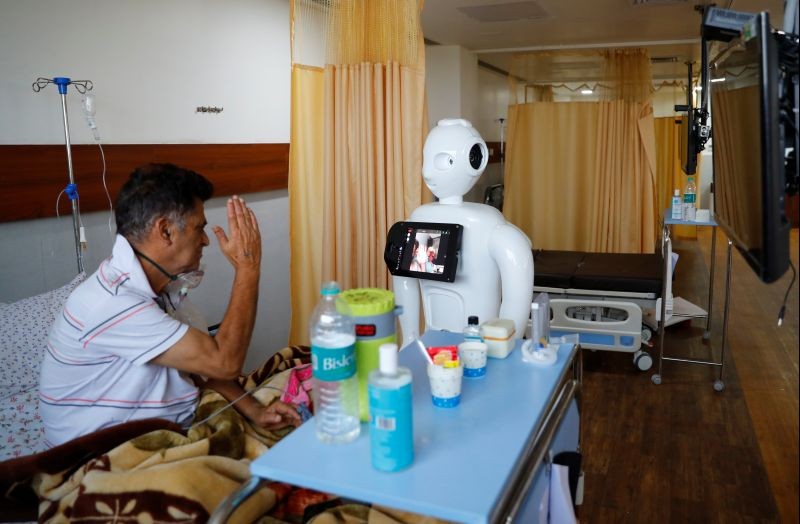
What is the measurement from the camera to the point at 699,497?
2477 mm

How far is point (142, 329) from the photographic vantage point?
1.55m

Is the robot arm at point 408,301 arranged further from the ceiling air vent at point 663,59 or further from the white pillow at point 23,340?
the ceiling air vent at point 663,59

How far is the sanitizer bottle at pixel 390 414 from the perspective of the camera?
3.51 ft

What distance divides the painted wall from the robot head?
1423 millimetres

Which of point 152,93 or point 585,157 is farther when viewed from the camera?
point 585,157

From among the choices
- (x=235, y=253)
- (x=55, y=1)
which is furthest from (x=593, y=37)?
(x=235, y=253)

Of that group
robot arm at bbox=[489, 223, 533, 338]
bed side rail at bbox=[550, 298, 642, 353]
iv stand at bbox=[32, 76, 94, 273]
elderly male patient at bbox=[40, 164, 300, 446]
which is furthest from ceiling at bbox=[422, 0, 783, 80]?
elderly male patient at bbox=[40, 164, 300, 446]

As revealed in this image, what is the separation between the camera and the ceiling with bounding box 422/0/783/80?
4035 millimetres

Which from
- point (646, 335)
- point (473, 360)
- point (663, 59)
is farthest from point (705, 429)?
point (663, 59)

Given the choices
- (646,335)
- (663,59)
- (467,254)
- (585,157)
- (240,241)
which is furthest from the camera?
(663,59)

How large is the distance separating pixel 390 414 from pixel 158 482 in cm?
54

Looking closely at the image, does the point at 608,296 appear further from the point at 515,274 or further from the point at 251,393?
the point at 251,393

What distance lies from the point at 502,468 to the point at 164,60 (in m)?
2.55

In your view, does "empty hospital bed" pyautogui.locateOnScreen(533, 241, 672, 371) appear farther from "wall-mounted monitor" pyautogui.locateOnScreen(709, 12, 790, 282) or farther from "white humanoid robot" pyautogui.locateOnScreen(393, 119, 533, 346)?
"wall-mounted monitor" pyautogui.locateOnScreen(709, 12, 790, 282)
